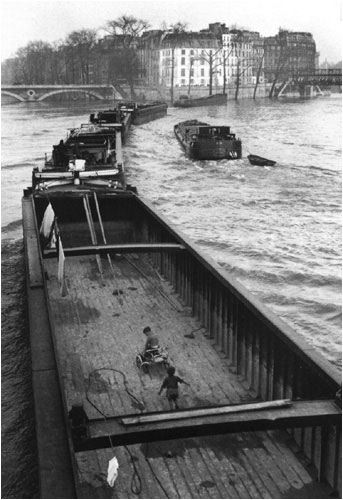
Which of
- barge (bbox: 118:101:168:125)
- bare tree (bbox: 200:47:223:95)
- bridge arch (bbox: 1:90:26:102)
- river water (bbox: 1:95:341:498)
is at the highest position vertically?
bare tree (bbox: 200:47:223:95)

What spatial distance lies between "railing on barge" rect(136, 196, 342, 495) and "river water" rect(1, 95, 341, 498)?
173 centimetres

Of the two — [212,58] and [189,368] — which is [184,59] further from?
[189,368]

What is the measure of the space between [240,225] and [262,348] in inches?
622

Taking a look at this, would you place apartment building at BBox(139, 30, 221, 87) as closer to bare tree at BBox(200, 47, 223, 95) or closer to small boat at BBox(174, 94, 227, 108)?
bare tree at BBox(200, 47, 223, 95)

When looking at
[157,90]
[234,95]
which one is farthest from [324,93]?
[157,90]

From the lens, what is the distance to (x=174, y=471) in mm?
6074

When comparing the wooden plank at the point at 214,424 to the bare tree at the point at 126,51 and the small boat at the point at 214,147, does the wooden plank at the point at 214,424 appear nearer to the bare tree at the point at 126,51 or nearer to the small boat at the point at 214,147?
the small boat at the point at 214,147

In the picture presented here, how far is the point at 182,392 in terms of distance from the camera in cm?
767

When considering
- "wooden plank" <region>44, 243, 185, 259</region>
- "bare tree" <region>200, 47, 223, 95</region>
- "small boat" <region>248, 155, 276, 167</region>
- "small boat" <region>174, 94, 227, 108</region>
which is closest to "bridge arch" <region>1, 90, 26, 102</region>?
"small boat" <region>174, 94, 227, 108</region>

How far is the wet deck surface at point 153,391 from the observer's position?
19.5ft

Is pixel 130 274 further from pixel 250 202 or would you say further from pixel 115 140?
pixel 115 140

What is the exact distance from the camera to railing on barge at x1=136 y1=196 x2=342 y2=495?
19.5 feet

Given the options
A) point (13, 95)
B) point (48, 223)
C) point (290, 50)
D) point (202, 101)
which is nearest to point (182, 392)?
point (48, 223)

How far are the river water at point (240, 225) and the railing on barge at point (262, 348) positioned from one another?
5.66 feet
